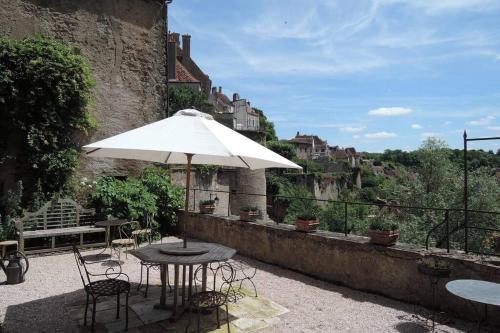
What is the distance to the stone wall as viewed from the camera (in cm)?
500

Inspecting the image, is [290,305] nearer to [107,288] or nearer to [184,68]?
[107,288]

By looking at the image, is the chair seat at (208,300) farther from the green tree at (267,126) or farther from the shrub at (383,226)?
the green tree at (267,126)

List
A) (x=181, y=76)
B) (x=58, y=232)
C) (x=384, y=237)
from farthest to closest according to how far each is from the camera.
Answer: (x=181, y=76) → (x=58, y=232) → (x=384, y=237)

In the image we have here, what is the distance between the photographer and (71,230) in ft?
27.4

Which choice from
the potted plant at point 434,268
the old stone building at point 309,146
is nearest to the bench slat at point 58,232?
the potted plant at point 434,268

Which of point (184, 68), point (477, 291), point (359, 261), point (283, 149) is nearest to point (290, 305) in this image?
point (359, 261)

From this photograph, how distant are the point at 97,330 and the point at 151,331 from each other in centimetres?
61

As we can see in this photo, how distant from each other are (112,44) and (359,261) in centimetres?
931

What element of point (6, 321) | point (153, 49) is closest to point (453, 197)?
point (153, 49)

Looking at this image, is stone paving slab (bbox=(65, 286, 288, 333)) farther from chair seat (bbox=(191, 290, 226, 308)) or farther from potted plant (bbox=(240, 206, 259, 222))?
potted plant (bbox=(240, 206, 259, 222))

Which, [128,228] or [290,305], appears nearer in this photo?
[290,305]

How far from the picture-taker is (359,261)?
6.02 meters

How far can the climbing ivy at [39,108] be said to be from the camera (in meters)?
9.01

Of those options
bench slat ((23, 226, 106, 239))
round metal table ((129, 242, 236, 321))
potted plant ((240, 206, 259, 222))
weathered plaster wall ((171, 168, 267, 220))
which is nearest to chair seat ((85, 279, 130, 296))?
round metal table ((129, 242, 236, 321))
